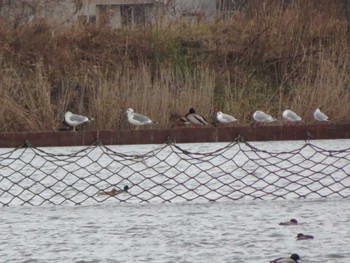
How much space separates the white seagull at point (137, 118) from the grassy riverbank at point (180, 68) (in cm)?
43

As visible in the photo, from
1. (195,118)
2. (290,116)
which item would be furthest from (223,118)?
(290,116)

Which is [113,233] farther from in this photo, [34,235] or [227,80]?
[227,80]

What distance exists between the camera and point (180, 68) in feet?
64.0

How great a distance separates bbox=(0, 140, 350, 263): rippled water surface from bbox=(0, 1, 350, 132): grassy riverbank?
25.5 feet

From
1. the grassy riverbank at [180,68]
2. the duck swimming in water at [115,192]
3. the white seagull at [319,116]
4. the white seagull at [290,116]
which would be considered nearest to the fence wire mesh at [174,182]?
the duck swimming in water at [115,192]

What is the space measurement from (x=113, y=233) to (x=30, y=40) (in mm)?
13138

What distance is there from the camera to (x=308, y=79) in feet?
58.3

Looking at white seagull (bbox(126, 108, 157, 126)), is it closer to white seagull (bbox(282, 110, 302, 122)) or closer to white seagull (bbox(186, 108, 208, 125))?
white seagull (bbox(186, 108, 208, 125))

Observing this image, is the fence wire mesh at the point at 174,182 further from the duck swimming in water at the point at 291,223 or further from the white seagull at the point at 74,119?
the white seagull at the point at 74,119

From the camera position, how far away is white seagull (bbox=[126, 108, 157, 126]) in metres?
15.4

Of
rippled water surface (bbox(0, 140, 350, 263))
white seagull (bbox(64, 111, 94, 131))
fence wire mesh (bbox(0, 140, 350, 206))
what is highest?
rippled water surface (bbox(0, 140, 350, 263))

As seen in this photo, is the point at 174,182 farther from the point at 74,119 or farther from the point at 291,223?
the point at 74,119

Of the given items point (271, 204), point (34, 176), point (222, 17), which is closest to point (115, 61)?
Result: point (222, 17)

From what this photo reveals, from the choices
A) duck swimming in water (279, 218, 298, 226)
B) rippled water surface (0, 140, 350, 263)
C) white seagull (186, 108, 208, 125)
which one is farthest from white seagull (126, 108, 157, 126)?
duck swimming in water (279, 218, 298, 226)
